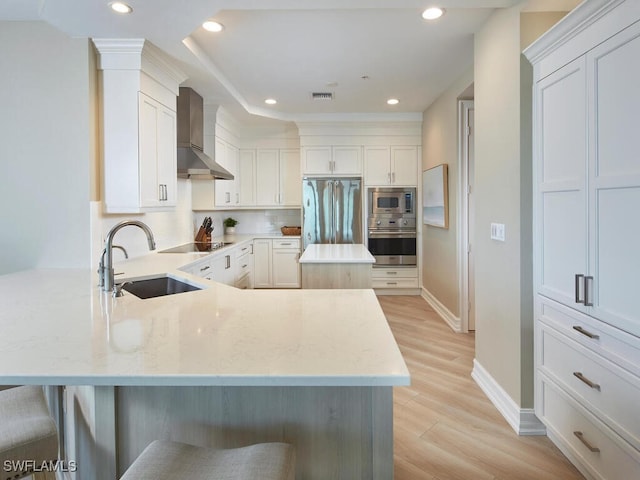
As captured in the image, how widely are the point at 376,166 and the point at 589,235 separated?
164 inches

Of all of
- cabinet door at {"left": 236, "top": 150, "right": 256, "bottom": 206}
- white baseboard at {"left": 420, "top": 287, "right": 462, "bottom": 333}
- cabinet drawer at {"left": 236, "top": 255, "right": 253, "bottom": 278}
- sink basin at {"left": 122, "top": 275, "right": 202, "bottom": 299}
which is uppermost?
cabinet door at {"left": 236, "top": 150, "right": 256, "bottom": 206}

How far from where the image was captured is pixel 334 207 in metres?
5.62

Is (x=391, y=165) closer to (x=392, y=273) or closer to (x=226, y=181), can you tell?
(x=392, y=273)

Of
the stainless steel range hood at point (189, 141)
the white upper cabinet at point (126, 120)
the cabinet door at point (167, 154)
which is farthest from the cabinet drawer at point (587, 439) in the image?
the stainless steel range hood at point (189, 141)

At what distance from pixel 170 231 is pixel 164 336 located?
3.19 meters

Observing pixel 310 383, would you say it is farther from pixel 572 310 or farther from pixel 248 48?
pixel 248 48

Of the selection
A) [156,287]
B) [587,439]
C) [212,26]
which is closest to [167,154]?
[212,26]

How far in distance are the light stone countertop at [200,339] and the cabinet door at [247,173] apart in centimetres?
423

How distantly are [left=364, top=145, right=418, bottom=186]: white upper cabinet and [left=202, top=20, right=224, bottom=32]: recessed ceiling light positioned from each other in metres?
3.13

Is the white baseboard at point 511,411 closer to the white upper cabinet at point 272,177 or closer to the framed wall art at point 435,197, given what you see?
the framed wall art at point 435,197

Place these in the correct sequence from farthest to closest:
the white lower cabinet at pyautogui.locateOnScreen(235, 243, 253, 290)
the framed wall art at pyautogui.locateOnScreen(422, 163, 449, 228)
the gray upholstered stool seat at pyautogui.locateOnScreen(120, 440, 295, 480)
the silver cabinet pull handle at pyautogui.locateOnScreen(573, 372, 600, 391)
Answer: the white lower cabinet at pyautogui.locateOnScreen(235, 243, 253, 290), the framed wall art at pyautogui.locateOnScreen(422, 163, 449, 228), the silver cabinet pull handle at pyautogui.locateOnScreen(573, 372, 600, 391), the gray upholstered stool seat at pyautogui.locateOnScreen(120, 440, 295, 480)

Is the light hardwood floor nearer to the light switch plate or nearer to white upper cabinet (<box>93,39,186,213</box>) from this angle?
the light switch plate

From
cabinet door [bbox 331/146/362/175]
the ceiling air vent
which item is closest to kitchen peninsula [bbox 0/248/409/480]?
the ceiling air vent

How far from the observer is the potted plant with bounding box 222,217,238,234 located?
614 centimetres
